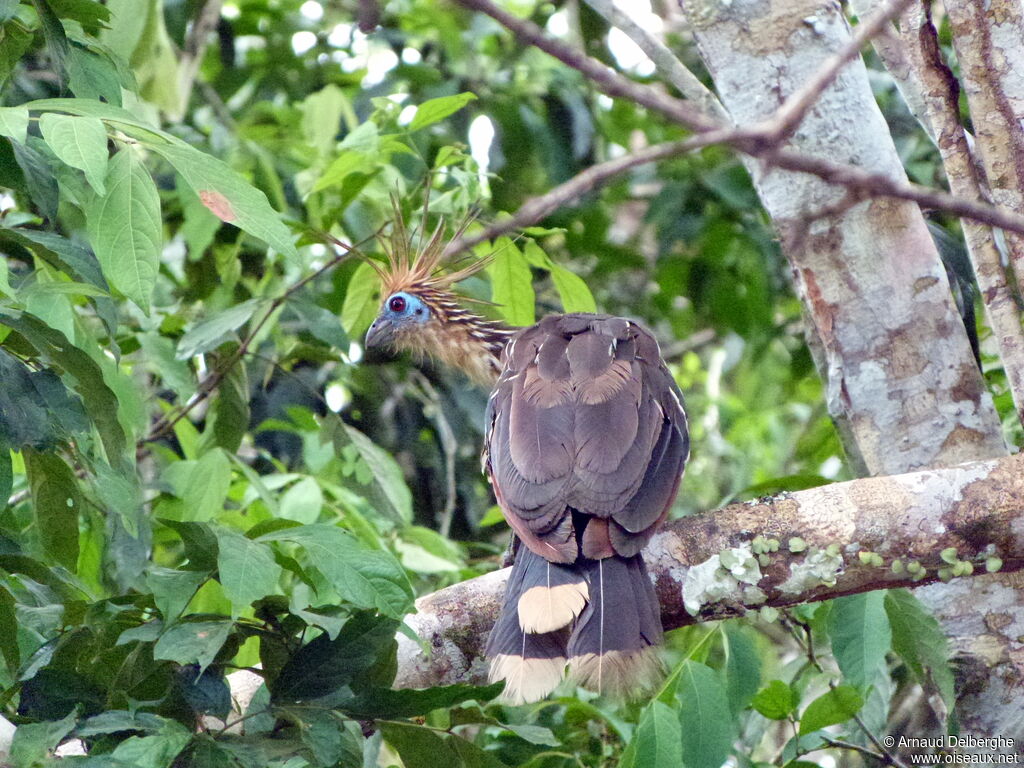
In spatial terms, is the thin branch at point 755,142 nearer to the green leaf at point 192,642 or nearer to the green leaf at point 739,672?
the green leaf at point 192,642

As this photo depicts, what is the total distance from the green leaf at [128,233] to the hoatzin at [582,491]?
3.63 ft

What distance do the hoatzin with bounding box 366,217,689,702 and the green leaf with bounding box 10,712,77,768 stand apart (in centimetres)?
93

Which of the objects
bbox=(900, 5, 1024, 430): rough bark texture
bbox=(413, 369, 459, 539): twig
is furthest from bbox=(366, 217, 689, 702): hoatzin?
bbox=(413, 369, 459, 539): twig

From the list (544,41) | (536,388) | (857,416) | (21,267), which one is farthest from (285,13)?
(544,41)

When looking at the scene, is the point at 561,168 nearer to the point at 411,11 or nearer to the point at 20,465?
the point at 411,11

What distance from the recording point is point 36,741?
1.88 m

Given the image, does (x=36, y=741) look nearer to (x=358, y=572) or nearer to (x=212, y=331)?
(x=358, y=572)

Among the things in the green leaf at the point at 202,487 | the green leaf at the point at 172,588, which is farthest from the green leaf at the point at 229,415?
the green leaf at the point at 172,588

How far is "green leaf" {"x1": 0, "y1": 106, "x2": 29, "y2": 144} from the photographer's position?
1890mm

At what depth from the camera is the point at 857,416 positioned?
3.18m

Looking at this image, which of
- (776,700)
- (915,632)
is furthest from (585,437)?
(915,632)

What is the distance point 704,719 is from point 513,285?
150 centimetres

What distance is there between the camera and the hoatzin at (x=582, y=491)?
2484 mm

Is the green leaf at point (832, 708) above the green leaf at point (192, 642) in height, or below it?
below
